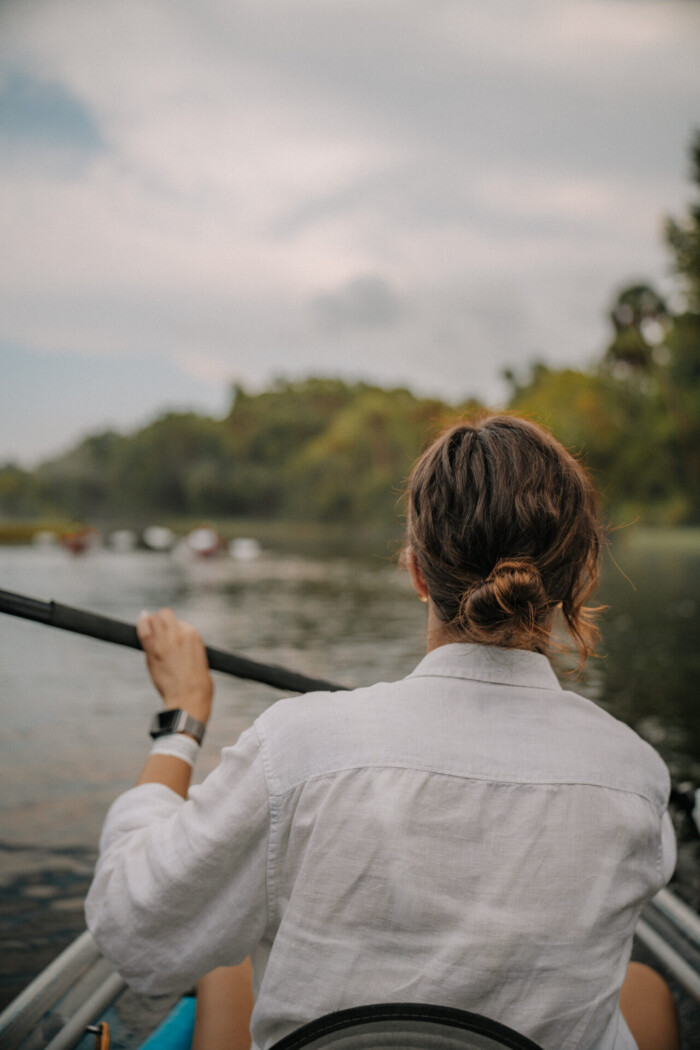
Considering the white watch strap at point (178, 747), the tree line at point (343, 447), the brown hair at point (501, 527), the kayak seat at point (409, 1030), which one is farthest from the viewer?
the tree line at point (343, 447)

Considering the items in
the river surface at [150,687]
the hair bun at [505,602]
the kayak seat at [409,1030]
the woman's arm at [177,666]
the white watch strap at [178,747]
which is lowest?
the river surface at [150,687]

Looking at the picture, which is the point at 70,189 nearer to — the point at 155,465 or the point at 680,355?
the point at 155,465

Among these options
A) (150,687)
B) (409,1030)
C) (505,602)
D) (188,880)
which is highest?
(505,602)

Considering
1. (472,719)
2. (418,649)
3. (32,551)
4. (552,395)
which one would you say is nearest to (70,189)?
(552,395)

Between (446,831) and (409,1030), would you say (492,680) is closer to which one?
(446,831)

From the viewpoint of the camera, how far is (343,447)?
74000 millimetres

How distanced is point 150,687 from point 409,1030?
34.7 feet

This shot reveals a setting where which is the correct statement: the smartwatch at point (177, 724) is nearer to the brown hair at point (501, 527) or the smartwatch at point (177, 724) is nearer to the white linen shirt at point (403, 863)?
the white linen shirt at point (403, 863)

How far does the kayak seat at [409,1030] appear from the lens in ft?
2.60

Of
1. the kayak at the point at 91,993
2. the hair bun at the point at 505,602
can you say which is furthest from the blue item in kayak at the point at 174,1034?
the hair bun at the point at 505,602

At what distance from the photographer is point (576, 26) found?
75312 mm

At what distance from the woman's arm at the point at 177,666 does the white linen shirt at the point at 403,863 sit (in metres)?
0.17

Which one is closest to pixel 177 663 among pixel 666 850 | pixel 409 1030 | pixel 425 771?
pixel 425 771

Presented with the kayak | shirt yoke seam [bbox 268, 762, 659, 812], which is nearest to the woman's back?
shirt yoke seam [bbox 268, 762, 659, 812]
